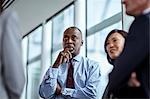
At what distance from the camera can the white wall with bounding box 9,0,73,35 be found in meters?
6.96

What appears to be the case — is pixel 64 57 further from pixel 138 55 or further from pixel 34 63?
pixel 34 63

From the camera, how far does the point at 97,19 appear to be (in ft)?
17.8

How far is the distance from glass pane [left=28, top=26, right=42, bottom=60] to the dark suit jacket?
6483 mm

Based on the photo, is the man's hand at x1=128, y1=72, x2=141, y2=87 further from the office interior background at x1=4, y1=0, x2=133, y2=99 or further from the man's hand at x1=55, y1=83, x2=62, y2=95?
the office interior background at x1=4, y1=0, x2=133, y2=99

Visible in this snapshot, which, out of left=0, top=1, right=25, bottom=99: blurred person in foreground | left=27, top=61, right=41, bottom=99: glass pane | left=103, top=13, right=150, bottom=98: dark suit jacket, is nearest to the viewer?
left=103, top=13, right=150, bottom=98: dark suit jacket

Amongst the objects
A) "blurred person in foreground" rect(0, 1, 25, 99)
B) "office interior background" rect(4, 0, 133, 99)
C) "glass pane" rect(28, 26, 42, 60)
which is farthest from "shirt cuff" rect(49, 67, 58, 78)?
"glass pane" rect(28, 26, 42, 60)

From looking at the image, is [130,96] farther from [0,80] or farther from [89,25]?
[89,25]

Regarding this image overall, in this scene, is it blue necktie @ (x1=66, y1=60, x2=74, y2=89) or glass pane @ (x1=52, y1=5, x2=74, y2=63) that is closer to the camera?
blue necktie @ (x1=66, y1=60, x2=74, y2=89)

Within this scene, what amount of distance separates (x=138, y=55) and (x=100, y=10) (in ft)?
12.0

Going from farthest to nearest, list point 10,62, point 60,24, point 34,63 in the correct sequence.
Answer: point 34,63
point 60,24
point 10,62

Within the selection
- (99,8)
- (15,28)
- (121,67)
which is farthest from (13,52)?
(99,8)

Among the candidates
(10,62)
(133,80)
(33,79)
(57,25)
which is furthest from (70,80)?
(33,79)

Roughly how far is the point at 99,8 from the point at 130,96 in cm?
373

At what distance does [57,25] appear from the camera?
750 centimetres
